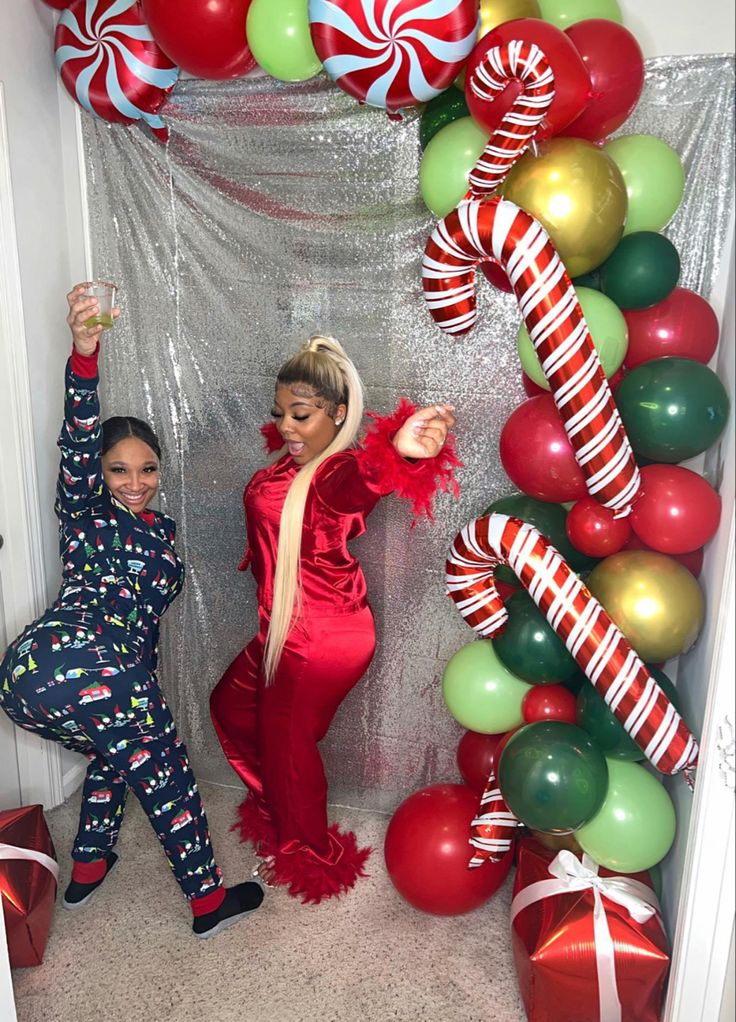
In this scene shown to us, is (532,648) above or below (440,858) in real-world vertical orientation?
above

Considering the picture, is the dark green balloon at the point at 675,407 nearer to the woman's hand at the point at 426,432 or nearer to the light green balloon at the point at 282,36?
the woman's hand at the point at 426,432

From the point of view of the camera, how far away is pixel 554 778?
1832mm

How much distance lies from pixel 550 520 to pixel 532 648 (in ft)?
0.96

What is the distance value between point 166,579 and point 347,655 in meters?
0.54

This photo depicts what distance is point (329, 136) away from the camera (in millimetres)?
2270

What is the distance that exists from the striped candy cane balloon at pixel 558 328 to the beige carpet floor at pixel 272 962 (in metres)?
1.23

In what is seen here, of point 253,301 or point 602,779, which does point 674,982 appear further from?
point 253,301

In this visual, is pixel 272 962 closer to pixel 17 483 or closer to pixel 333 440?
pixel 333 440

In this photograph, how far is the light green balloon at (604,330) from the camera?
5.93ft

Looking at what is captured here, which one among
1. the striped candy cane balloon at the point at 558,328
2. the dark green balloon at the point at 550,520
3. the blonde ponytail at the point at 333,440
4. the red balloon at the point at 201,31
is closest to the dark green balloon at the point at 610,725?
the dark green balloon at the point at 550,520

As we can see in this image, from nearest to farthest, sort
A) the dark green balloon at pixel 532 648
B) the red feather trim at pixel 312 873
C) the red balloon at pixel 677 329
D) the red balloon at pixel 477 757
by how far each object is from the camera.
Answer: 1. the red balloon at pixel 677 329
2. the dark green balloon at pixel 532 648
3. the red balloon at pixel 477 757
4. the red feather trim at pixel 312 873

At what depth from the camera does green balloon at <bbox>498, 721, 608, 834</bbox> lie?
184 centimetres

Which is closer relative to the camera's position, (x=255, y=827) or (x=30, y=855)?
(x=30, y=855)

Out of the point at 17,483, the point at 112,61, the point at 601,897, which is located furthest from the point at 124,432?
the point at 601,897
